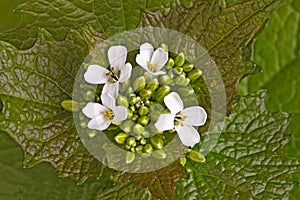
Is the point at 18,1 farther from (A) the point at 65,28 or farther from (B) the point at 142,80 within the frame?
(B) the point at 142,80

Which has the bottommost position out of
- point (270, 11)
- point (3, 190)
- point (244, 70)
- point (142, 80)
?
point (3, 190)

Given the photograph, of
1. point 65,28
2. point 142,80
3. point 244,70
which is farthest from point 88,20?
point 244,70

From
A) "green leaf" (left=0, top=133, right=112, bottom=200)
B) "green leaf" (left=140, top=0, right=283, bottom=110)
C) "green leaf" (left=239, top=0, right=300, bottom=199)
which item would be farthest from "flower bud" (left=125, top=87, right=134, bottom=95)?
"green leaf" (left=239, top=0, right=300, bottom=199)

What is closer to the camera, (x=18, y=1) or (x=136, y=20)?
(x=136, y=20)

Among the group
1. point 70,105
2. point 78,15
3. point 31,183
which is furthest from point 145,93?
point 31,183

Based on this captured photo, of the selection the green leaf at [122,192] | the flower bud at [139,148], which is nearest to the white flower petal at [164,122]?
the flower bud at [139,148]

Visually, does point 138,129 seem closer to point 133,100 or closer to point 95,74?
point 133,100

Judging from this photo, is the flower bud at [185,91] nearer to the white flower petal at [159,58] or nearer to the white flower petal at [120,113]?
the white flower petal at [159,58]
